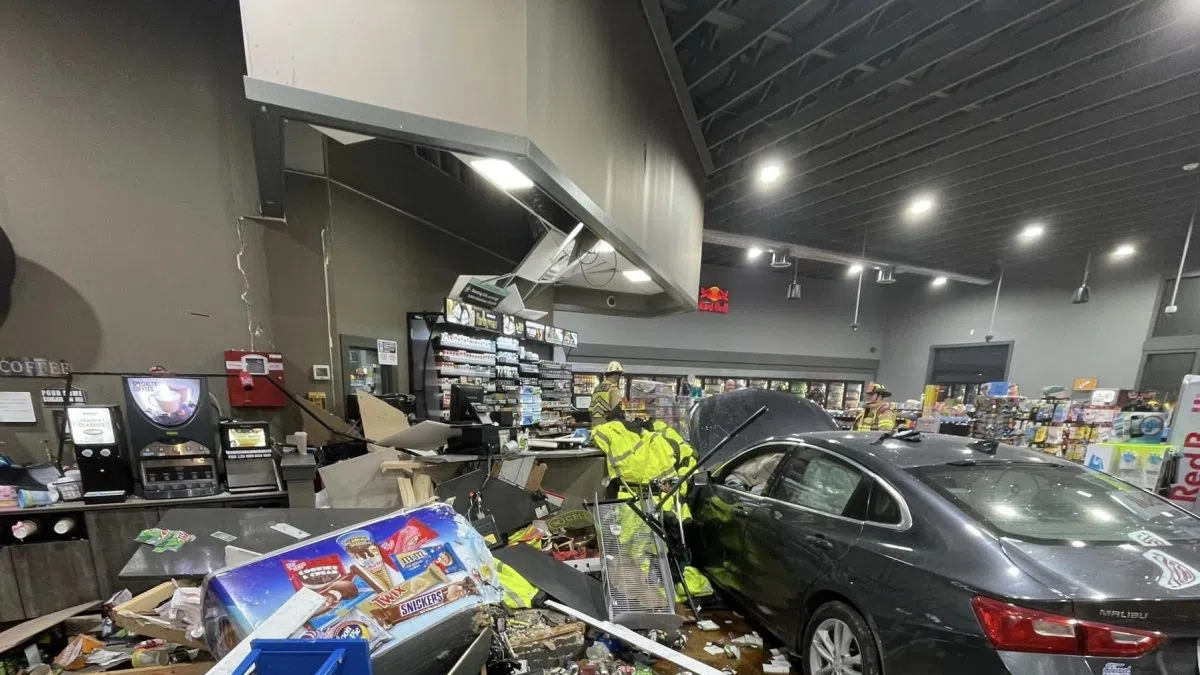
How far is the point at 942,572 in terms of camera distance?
1.54 m

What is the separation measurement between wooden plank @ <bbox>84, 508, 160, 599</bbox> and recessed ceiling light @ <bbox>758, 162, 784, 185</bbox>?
20.5 feet

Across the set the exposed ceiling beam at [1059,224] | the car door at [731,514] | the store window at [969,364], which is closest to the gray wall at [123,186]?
the car door at [731,514]

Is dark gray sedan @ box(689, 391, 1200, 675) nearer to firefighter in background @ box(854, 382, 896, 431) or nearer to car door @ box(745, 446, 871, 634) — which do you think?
car door @ box(745, 446, 871, 634)

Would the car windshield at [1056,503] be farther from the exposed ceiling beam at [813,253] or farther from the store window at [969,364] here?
the store window at [969,364]

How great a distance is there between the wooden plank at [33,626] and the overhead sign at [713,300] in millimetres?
10172

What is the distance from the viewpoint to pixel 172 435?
2.41 meters

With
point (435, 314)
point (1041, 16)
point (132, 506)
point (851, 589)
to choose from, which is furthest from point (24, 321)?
point (1041, 16)

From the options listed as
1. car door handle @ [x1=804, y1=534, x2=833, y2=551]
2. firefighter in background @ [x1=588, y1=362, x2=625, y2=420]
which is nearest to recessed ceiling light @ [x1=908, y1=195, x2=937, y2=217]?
firefighter in background @ [x1=588, y1=362, x2=625, y2=420]

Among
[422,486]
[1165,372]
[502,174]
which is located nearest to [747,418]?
[422,486]

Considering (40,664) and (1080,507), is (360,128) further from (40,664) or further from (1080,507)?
(1080,507)

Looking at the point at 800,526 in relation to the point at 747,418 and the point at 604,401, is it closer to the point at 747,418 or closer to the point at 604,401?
the point at 747,418

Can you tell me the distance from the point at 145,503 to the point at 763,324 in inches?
489

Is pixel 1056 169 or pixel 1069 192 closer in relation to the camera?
pixel 1056 169

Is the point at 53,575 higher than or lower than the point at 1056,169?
lower
